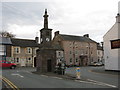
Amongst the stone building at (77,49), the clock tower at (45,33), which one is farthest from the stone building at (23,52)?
the clock tower at (45,33)

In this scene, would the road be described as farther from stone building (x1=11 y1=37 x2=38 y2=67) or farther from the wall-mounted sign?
stone building (x1=11 y1=37 x2=38 y2=67)

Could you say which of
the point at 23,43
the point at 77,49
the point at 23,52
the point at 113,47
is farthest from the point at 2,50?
the point at 113,47

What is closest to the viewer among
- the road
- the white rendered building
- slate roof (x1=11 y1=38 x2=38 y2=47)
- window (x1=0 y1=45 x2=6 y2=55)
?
the road

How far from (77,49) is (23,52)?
19.0 metres

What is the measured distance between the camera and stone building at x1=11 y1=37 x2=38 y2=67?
41.5m

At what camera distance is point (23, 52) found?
4303 centimetres

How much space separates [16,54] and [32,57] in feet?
15.9

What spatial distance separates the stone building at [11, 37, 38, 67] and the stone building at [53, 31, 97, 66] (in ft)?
33.1

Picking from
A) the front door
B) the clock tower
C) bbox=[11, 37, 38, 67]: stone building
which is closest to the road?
the front door

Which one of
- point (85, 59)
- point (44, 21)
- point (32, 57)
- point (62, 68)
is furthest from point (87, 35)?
point (62, 68)

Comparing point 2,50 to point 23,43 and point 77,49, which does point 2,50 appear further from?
point 77,49

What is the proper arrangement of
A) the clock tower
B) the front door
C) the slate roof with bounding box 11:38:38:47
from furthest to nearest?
the slate roof with bounding box 11:38:38:47 < the clock tower < the front door

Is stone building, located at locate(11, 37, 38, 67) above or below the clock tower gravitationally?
below

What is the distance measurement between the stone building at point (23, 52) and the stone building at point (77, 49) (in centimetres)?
1008
